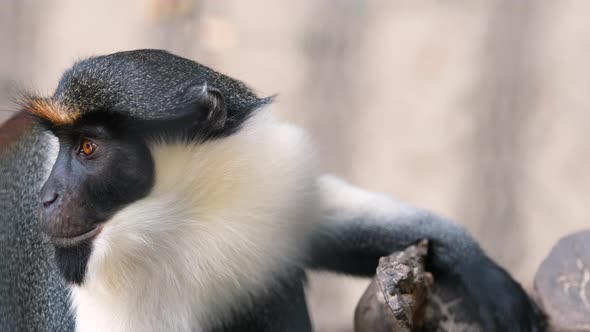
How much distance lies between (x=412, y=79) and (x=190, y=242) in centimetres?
338

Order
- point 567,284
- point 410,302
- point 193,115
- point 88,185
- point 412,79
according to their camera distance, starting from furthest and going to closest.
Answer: point 412,79 < point 567,284 < point 410,302 < point 193,115 < point 88,185

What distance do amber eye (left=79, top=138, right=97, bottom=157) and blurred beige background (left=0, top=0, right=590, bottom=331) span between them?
268 centimetres

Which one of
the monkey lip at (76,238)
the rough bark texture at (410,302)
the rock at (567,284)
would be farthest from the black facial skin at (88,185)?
the rock at (567,284)

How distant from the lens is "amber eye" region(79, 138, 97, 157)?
239cm

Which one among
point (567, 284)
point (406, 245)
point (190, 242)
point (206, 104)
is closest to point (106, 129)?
point (206, 104)

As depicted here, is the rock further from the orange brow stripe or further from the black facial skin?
the orange brow stripe

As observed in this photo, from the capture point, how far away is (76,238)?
2.35m

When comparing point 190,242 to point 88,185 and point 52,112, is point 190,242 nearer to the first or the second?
point 88,185

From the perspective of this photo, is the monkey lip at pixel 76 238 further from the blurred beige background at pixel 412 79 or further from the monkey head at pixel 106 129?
the blurred beige background at pixel 412 79

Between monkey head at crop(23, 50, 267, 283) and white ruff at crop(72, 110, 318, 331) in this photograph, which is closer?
monkey head at crop(23, 50, 267, 283)

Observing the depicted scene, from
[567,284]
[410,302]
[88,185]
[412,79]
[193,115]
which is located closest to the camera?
[88,185]

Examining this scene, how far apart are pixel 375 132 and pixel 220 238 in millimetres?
3228

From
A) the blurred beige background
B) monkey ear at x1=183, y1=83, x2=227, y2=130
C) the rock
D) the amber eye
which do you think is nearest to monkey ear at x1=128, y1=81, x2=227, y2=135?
monkey ear at x1=183, y1=83, x2=227, y2=130

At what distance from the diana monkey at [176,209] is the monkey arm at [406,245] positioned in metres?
0.01
